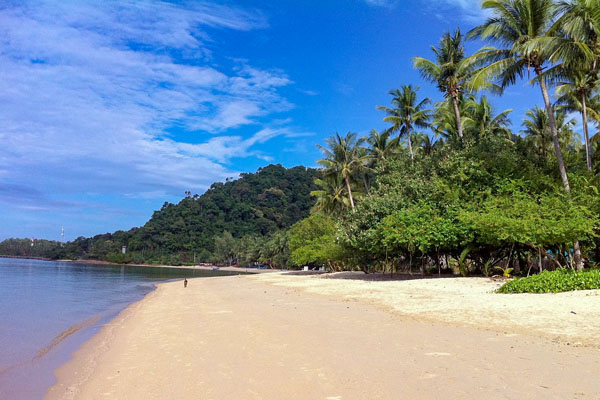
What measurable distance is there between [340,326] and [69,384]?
564 centimetres

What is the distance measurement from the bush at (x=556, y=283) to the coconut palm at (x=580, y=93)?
33.3 feet

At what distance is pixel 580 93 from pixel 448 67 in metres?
7.78

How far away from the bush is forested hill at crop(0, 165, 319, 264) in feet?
350

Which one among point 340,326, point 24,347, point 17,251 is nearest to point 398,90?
point 340,326

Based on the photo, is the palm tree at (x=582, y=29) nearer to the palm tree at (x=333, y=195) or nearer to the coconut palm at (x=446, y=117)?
the coconut palm at (x=446, y=117)

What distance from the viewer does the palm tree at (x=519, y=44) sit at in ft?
58.7

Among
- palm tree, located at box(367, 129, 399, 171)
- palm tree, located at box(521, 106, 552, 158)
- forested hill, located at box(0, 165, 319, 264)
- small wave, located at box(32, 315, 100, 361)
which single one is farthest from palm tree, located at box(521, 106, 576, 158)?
forested hill, located at box(0, 165, 319, 264)

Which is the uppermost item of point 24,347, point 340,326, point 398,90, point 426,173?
point 398,90

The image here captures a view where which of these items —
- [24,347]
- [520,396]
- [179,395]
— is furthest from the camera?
[24,347]

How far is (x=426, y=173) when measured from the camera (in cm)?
2517

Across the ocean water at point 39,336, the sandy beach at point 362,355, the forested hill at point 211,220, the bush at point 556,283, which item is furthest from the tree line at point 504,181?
the forested hill at point 211,220

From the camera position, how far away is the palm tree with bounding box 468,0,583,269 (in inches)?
705

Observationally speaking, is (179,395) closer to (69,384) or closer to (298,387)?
(298,387)

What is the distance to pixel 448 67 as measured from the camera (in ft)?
86.7
